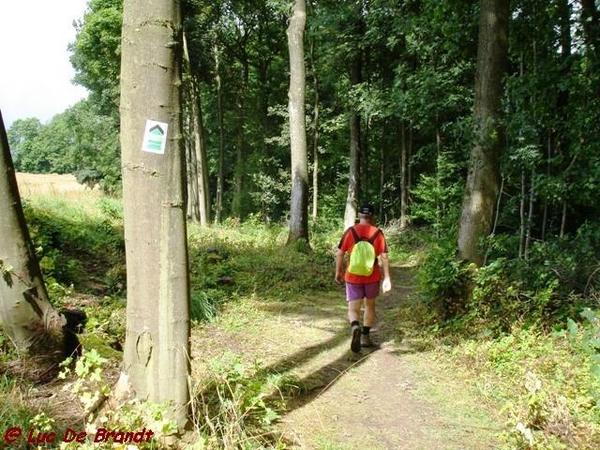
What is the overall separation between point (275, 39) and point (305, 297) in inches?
909

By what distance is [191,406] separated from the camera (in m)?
3.20

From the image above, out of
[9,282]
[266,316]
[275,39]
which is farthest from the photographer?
[275,39]

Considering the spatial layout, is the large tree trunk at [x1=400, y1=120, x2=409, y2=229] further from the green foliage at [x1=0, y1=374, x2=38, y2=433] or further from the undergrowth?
the green foliage at [x1=0, y1=374, x2=38, y2=433]

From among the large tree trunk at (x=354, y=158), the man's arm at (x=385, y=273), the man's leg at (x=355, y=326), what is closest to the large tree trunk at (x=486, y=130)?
the man's arm at (x=385, y=273)

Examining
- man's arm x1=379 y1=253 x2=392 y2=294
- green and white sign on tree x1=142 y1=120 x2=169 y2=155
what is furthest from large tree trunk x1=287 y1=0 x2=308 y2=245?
green and white sign on tree x1=142 y1=120 x2=169 y2=155

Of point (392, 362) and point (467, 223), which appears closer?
point (392, 362)

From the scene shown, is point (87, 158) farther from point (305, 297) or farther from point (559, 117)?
point (559, 117)

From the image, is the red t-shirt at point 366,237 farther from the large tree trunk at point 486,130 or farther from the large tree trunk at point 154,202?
the large tree trunk at point 154,202

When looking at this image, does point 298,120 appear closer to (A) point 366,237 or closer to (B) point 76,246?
(B) point 76,246

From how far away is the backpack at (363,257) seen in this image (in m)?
6.20

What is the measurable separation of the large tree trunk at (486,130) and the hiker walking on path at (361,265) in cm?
135

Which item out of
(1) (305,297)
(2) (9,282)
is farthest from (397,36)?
(2) (9,282)

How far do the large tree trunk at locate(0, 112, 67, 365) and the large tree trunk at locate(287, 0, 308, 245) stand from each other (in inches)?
348

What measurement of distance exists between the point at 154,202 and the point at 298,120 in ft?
34.6
